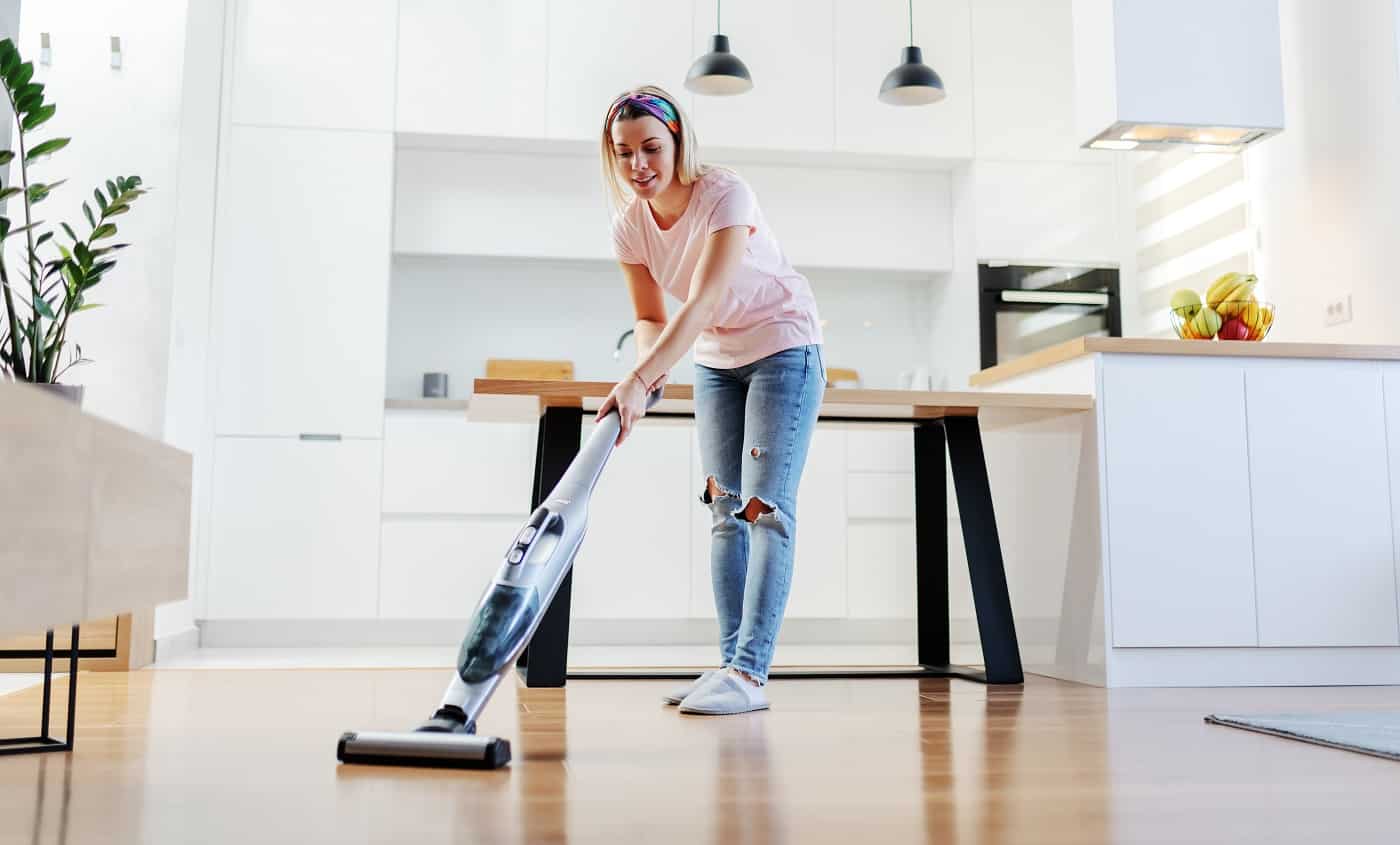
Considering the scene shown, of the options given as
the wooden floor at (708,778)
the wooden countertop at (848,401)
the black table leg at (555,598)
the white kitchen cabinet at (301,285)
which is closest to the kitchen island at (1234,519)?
the wooden countertop at (848,401)

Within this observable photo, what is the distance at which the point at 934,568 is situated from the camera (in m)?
3.10

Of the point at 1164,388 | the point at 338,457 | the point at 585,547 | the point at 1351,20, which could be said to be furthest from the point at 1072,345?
the point at 338,457

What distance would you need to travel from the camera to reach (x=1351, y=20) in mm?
3475

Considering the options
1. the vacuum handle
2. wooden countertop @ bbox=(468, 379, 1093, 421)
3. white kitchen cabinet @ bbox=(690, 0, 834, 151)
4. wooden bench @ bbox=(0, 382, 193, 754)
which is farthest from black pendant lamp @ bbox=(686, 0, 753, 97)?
wooden bench @ bbox=(0, 382, 193, 754)

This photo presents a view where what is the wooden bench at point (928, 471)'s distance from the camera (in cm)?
255

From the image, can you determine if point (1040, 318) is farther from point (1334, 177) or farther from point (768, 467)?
point (768, 467)

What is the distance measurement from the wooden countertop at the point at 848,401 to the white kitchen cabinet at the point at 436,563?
51.5 inches

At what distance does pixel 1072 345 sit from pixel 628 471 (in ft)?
5.73

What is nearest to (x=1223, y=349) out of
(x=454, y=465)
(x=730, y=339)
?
(x=730, y=339)

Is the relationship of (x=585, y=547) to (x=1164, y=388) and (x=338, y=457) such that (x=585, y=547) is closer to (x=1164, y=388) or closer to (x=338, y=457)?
(x=338, y=457)

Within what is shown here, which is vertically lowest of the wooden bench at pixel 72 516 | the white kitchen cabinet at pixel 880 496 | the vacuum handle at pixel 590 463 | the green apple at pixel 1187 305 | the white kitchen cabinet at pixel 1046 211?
the wooden bench at pixel 72 516

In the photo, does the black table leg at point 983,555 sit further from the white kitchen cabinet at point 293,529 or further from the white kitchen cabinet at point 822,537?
the white kitchen cabinet at point 293,529

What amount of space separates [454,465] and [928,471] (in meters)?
1.72

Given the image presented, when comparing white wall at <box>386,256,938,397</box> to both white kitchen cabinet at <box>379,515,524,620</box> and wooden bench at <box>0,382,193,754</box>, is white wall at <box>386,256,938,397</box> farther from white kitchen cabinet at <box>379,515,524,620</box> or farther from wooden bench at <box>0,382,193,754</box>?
wooden bench at <box>0,382,193,754</box>
